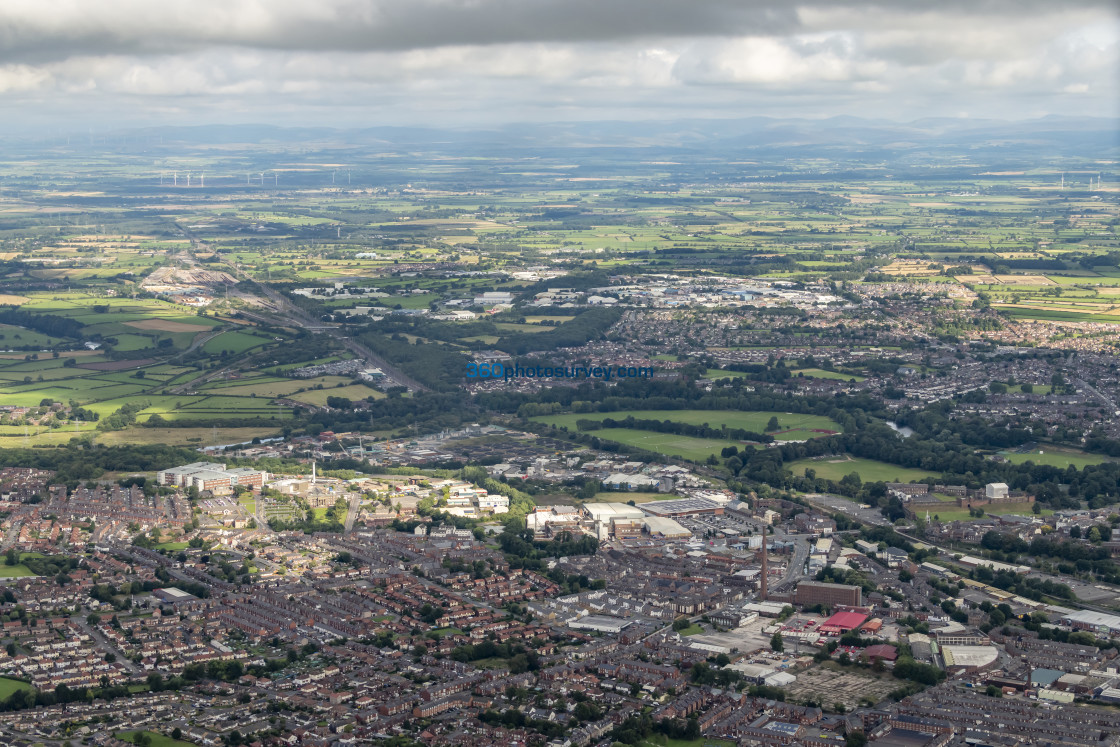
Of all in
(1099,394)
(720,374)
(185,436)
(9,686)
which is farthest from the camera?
(720,374)

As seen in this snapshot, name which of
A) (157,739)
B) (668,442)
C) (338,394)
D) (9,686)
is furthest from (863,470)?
(9,686)

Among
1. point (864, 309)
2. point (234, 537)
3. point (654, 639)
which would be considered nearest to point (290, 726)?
point (654, 639)

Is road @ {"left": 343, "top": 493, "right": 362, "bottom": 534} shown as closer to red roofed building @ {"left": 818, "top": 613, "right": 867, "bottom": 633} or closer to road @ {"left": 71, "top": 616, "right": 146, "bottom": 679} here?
road @ {"left": 71, "top": 616, "right": 146, "bottom": 679}

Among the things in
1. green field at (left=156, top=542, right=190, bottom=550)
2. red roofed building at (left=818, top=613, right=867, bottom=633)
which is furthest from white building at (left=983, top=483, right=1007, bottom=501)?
green field at (left=156, top=542, right=190, bottom=550)

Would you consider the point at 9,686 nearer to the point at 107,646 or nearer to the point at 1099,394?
the point at 107,646

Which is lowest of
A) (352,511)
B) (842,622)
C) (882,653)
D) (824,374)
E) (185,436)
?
(185,436)

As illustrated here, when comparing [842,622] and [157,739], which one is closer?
[157,739]

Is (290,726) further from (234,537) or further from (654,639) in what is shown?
(234,537)
